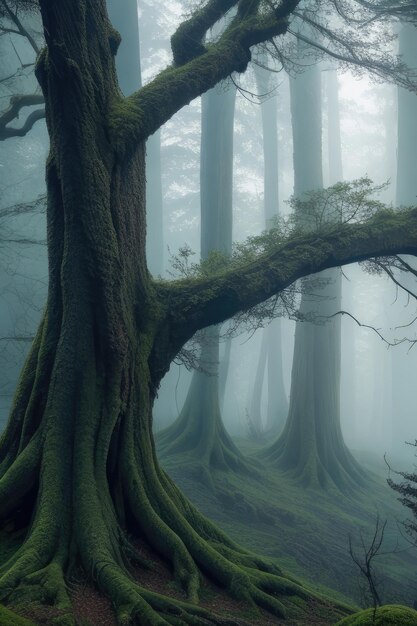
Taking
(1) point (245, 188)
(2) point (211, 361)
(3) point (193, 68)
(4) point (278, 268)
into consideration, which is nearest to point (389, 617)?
(4) point (278, 268)

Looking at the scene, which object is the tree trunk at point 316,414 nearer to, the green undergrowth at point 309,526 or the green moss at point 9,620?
the green undergrowth at point 309,526

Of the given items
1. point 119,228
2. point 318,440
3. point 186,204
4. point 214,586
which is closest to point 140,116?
point 119,228

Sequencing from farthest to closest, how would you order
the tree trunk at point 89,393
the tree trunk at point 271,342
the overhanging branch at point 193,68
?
the tree trunk at point 271,342
the overhanging branch at point 193,68
the tree trunk at point 89,393

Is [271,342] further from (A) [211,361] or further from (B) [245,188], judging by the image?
(B) [245,188]

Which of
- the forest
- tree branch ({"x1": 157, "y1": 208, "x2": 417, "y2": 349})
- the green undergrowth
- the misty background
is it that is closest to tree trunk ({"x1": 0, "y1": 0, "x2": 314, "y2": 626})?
the forest

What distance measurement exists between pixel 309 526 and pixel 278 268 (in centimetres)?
817

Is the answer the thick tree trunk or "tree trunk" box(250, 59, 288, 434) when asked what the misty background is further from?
the thick tree trunk

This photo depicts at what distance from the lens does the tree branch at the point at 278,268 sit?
7535 millimetres

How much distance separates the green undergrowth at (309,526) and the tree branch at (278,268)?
5.12m

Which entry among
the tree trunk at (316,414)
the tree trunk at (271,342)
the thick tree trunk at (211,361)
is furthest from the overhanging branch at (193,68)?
the tree trunk at (271,342)

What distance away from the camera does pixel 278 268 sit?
8.07 meters

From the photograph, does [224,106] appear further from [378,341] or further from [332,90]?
[378,341]

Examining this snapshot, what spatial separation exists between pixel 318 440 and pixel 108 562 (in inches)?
535

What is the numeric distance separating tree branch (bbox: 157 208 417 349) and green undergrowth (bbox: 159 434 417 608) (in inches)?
202
